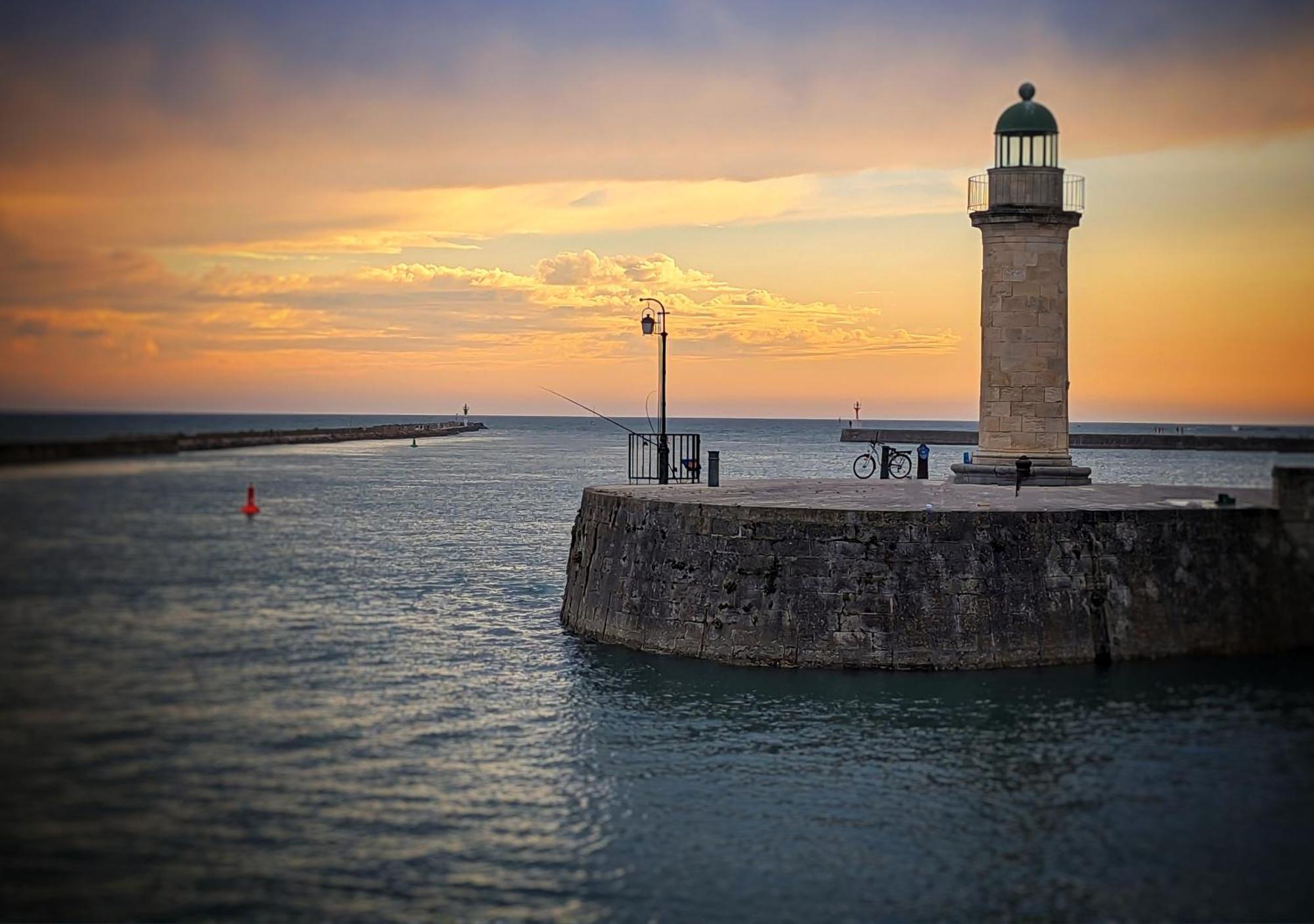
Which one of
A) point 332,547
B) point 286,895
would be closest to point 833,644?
point 286,895

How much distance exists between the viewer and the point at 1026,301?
2619 centimetres

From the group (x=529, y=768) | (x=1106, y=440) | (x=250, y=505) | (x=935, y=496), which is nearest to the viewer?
(x=250, y=505)

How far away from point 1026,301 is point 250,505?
17.1 meters

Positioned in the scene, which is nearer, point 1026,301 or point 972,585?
point 972,585

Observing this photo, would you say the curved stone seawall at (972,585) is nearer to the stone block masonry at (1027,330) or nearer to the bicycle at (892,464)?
the stone block masonry at (1027,330)

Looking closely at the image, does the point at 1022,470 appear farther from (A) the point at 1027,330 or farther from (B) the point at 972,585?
(B) the point at 972,585

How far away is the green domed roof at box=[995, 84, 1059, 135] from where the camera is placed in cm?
2655

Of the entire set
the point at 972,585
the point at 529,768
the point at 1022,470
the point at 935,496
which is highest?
the point at 1022,470

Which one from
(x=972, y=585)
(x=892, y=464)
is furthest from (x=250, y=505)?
(x=892, y=464)

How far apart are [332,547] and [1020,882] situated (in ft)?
79.4

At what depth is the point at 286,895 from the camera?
10953 mm

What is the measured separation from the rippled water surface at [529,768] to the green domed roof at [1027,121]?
39.2ft

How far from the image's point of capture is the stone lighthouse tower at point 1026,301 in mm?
26172

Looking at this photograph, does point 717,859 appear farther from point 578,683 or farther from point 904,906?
point 578,683
